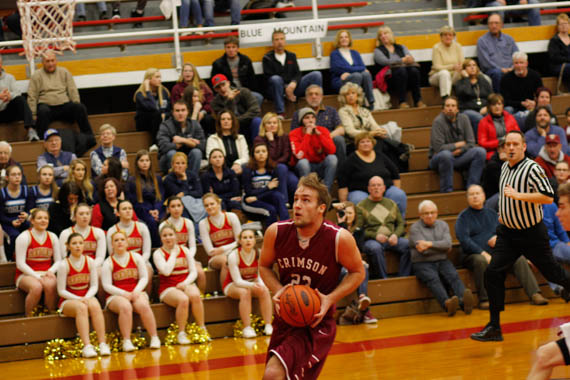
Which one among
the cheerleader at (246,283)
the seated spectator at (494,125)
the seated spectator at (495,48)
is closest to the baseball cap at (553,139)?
the seated spectator at (494,125)

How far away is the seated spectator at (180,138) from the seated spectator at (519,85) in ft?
14.4

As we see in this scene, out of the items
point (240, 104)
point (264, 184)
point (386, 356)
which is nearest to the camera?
point (386, 356)

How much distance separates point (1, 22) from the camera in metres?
12.1

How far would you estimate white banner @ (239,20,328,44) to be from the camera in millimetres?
11414

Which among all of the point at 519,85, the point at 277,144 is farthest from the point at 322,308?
the point at 519,85

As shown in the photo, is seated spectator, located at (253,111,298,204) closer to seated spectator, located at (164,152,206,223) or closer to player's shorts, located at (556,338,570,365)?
seated spectator, located at (164,152,206,223)

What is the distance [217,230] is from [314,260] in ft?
14.5

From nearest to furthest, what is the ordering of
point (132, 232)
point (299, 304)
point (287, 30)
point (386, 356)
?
point (299, 304)
point (386, 356)
point (132, 232)
point (287, 30)

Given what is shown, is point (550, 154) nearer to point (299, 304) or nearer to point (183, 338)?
point (183, 338)

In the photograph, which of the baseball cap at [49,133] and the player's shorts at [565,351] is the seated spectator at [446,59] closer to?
the baseball cap at [49,133]

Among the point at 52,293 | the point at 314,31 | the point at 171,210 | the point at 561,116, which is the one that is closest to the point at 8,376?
the point at 52,293

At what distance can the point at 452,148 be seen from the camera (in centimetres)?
1057

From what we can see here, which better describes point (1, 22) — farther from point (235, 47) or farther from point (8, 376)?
point (8, 376)

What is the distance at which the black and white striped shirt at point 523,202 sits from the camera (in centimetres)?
680
